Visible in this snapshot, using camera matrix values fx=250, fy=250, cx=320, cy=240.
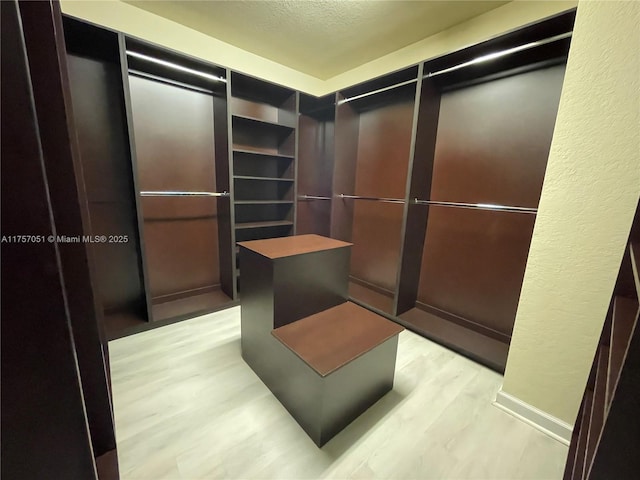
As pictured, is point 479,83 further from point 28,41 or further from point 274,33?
point 28,41

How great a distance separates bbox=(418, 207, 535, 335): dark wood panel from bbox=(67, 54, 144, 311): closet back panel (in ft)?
9.16

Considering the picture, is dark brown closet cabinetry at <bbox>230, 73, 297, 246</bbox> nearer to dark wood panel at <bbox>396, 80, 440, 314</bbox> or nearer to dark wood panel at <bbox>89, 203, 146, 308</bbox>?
dark wood panel at <bbox>89, 203, 146, 308</bbox>

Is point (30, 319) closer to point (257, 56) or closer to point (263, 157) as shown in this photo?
point (263, 157)

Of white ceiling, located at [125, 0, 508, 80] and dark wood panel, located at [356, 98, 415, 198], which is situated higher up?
white ceiling, located at [125, 0, 508, 80]

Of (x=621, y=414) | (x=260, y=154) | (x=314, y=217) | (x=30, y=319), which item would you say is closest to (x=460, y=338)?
(x=621, y=414)

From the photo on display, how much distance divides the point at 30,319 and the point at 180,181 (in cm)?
245

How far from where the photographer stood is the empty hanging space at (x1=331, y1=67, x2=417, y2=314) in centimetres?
266

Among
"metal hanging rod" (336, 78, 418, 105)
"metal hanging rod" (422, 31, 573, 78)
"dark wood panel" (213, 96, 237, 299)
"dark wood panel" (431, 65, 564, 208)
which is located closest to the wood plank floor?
"dark wood panel" (213, 96, 237, 299)

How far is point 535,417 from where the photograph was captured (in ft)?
4.62

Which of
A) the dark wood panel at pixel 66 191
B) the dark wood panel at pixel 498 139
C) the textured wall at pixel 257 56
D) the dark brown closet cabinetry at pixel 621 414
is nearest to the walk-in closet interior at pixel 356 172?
the dark wood panel at pixel 498 139

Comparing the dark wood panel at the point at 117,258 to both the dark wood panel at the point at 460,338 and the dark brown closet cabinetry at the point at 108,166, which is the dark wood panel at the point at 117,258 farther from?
the dark wood panel at the point at 460,338

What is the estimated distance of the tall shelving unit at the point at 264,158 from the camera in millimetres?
2748

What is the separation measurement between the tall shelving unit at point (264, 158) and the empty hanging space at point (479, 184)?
57.3 inches

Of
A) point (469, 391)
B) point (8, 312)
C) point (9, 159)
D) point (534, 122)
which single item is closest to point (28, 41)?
point (9, 159)
